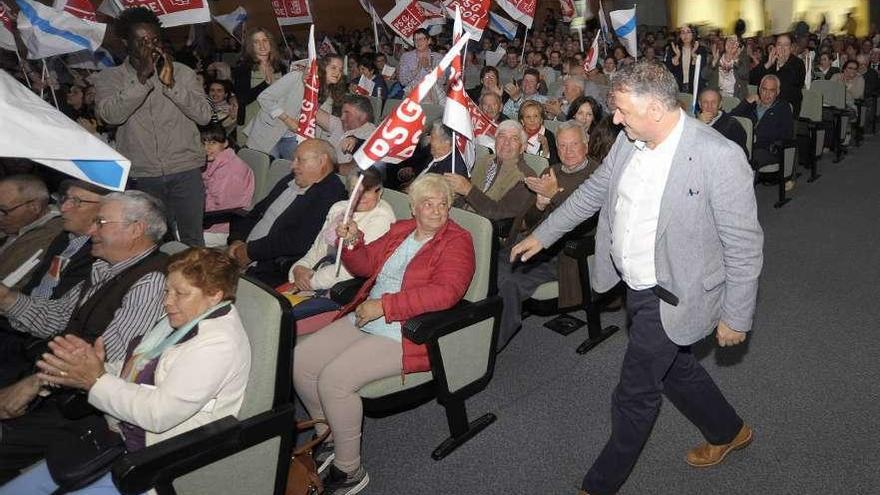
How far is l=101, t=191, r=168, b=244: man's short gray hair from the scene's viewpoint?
2477 millimetres

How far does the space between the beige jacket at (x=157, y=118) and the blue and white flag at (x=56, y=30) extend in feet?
5.55

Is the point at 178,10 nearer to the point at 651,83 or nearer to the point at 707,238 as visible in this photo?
the point at 651,83

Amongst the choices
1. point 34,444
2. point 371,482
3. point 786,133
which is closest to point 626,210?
point 371,482

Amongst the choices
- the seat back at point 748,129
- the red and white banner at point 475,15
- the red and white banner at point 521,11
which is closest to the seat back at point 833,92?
the seat back at point 748,129

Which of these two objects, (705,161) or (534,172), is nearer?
(705,161)

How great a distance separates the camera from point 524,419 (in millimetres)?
3102

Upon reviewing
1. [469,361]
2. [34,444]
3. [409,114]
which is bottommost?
[469,361]

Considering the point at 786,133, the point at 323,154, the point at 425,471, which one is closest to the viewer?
the point at 425,471

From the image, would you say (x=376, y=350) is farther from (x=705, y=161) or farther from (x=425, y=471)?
(x=705, y=161)

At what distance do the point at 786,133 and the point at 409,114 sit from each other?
15.2 feet

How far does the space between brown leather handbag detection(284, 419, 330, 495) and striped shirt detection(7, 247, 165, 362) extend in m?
0.68

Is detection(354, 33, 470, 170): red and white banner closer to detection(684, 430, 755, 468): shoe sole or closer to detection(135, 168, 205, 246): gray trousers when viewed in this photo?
detection(135, 168, 205, 246): gray trousers

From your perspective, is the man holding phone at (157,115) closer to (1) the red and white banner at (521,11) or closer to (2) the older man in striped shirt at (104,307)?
(2) the older man in striped shirt at (104,307)

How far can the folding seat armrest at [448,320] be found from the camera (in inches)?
97.1
